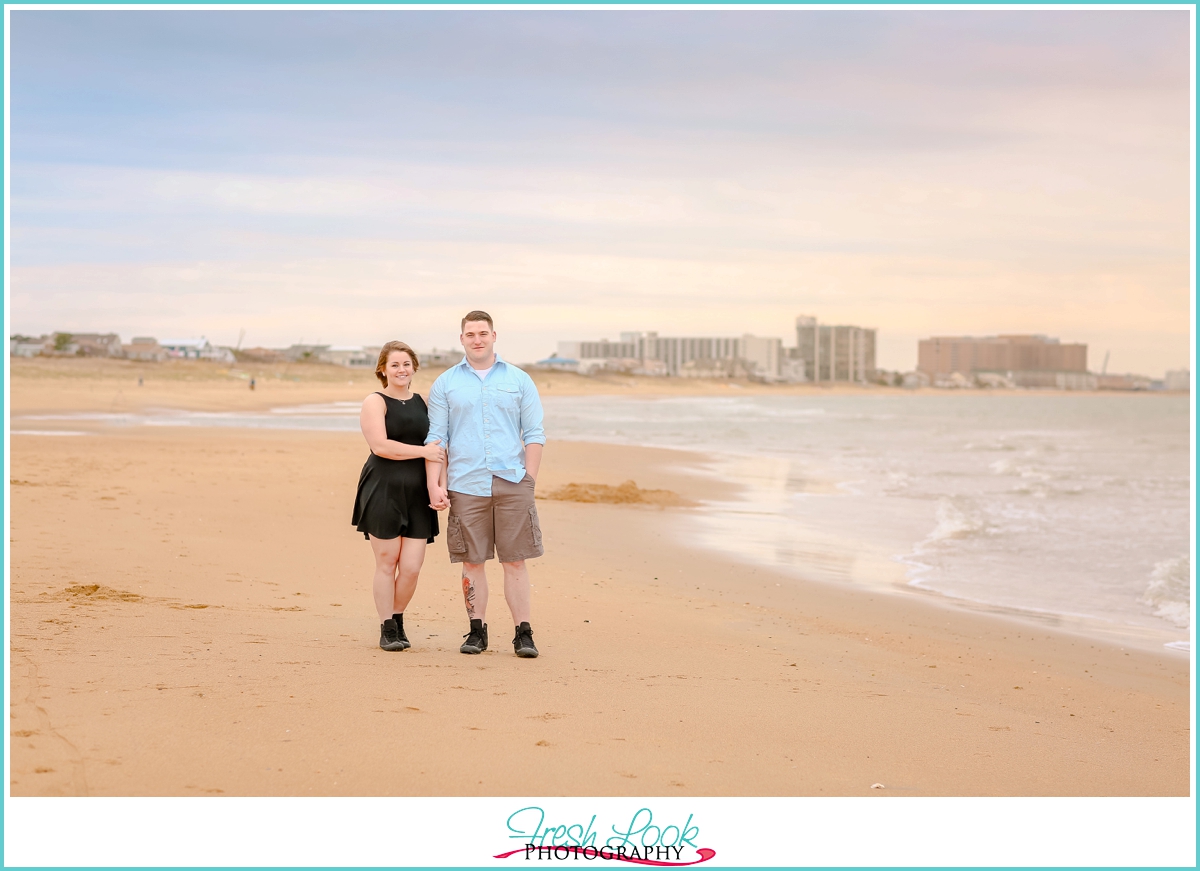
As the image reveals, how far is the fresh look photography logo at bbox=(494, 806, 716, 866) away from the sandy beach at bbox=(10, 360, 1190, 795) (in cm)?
13

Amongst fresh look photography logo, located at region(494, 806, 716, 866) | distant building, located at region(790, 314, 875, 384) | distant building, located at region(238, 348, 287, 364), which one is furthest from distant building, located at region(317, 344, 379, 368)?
fresh look photography logo, located at region(494, 806, 716, 866)

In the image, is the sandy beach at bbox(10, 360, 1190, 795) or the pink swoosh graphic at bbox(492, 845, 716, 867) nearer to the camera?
the pink swoosh graphic at bbox(492, 845, 716, 867)

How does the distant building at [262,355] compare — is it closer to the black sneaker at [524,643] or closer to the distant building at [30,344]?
the distant building at [30,344]

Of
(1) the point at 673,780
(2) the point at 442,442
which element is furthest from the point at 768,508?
(1) the point at 673,780

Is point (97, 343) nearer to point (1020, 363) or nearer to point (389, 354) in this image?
point (389, 354)

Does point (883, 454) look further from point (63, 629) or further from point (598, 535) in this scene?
point (63, 629)

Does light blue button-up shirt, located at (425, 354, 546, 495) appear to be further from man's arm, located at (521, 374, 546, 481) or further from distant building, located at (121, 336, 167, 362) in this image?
distant building, located at (121, 336, 167, 362)

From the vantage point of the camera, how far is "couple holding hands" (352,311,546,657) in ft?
15.8

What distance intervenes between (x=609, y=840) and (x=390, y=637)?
2.03m

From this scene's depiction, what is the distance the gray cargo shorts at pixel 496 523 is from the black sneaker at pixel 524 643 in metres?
0.37

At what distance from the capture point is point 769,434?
3634cm

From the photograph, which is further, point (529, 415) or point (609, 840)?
point (529, 415)

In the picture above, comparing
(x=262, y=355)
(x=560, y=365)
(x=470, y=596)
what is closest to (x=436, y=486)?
(x=470, y=596)

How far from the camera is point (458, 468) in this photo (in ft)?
16.0
